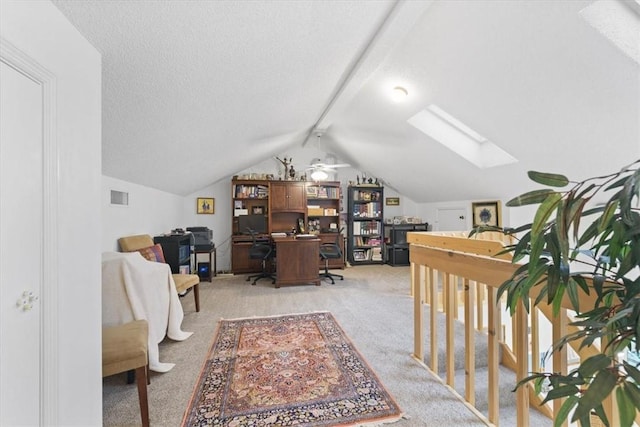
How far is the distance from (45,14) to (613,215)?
1710 millimetres

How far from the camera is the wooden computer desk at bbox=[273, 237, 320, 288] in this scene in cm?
405

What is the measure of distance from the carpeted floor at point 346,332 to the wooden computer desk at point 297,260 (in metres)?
0.13

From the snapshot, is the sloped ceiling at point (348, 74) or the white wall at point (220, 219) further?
the white wall at point (220, 219)

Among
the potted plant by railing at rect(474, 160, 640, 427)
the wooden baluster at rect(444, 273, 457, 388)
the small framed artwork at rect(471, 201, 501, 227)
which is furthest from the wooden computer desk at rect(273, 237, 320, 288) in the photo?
the potted plant by railing at rect(474, 160, 640, 427)

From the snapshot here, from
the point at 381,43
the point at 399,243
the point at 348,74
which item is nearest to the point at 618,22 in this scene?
the point at 381,43

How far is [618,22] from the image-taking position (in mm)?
1621

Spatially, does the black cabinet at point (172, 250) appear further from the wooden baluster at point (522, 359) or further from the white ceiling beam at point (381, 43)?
the wooden baluster at point (522, 359)

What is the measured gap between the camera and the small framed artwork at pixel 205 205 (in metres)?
5.16

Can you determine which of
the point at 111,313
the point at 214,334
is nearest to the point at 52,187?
the point at 111,313

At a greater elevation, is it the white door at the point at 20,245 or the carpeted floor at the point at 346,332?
the white door at the point at 20,245

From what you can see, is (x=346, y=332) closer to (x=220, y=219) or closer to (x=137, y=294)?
(x=137, y=294)

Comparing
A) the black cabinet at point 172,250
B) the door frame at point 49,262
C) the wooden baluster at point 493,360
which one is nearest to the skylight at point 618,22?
the wooden baluster at point 493,360

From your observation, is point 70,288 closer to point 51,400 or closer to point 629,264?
point 51,400

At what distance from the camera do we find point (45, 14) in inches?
35.5
